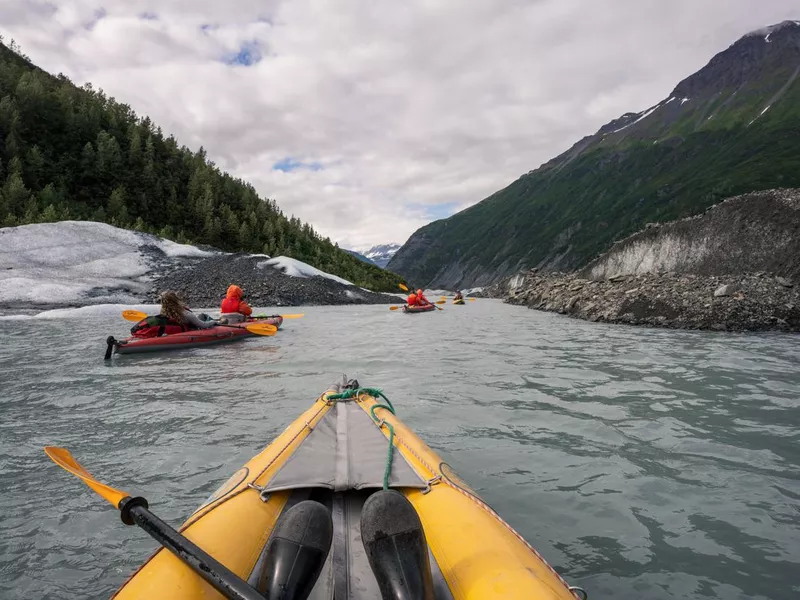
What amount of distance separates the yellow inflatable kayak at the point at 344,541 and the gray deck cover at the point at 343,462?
0.01 metres

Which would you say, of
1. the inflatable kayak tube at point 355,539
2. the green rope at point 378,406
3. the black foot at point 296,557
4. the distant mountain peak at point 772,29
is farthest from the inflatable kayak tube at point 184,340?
the distant mountain peak at point 772,29

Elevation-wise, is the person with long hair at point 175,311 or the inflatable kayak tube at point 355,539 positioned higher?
the person with long hair at point 175,311

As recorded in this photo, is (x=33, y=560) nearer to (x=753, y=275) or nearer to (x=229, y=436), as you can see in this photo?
(x=229, y=436)

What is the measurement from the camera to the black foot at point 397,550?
2021 mm

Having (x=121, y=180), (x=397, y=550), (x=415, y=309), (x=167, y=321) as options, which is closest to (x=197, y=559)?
(x=397, y=550)

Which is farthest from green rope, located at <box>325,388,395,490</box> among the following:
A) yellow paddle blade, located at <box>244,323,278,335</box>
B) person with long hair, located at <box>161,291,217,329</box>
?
yellow paddle blade, located at <box>244,323,278,335</box>

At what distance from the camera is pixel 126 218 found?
3959cm

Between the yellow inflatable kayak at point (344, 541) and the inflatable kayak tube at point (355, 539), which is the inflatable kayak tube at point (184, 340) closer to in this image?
the yellow inflatable kayak at point (344, 541)

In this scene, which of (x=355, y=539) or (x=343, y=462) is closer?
(x=355, y=539)

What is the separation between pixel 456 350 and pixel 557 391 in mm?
4892

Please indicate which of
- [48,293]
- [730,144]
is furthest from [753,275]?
[730,144]

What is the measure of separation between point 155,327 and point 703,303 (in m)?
17.6

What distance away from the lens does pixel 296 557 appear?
2.16 metres

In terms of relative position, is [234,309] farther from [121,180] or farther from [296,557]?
[121,180]
